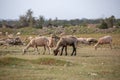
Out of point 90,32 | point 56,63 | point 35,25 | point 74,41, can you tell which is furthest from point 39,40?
point 35,25

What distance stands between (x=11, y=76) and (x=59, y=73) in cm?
248

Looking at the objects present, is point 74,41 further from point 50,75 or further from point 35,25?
point 35,25

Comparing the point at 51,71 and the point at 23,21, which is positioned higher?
the point at 51,71

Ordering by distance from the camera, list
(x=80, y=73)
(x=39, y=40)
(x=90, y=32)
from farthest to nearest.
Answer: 1. (x=90, y=32)
2. (x=39, y=40)
3. (x=80, y=73)

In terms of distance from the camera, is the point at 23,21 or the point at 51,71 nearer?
the point at 51,71

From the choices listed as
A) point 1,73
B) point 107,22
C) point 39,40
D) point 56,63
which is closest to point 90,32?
point 107,22

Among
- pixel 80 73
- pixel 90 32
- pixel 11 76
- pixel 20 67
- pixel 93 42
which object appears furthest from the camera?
pixel 90 32

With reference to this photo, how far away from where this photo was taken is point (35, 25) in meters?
81.9

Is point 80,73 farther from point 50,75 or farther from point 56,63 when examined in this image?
point 56,63

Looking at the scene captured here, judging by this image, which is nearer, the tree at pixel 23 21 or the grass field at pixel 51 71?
the grass field at pixel 51 71

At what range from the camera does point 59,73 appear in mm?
15742

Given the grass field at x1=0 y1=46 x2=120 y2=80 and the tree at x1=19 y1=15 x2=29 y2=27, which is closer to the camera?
the grass field at x1=0 y1=46 x2=120 y2=80

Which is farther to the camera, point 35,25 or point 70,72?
point 35,25

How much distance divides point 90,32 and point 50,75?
169ft
